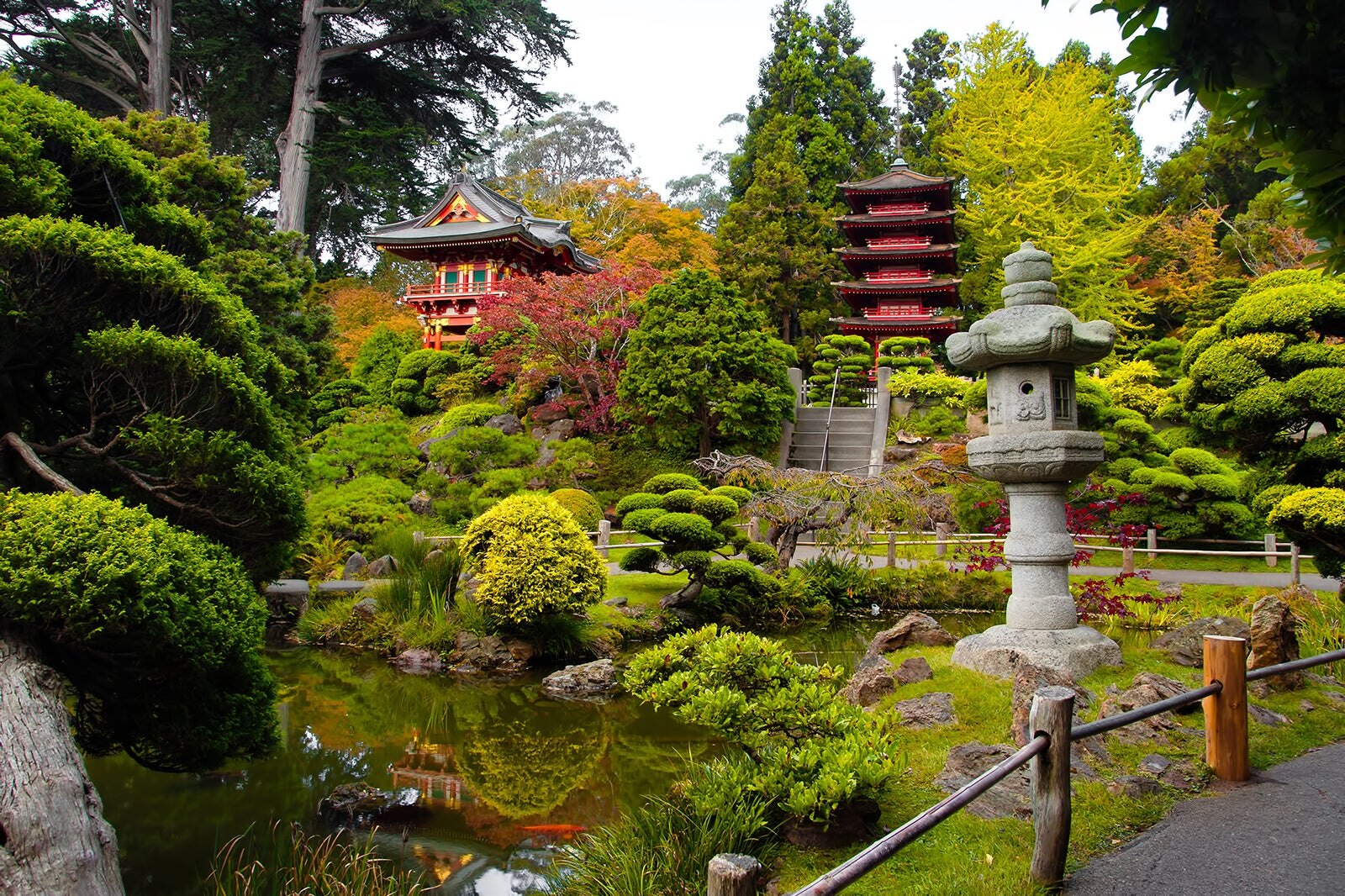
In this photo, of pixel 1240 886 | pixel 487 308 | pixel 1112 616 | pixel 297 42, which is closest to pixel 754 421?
pixel 487 308

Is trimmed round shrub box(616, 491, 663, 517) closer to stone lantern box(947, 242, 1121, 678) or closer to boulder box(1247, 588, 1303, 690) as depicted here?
stone lantern box(947, 242, 1121, 678)

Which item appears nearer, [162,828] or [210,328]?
[210,328]

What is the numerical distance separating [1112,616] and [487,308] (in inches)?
622

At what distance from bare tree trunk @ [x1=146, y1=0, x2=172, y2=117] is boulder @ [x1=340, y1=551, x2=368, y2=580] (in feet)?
32.4

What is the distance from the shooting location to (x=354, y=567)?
11.6 meters

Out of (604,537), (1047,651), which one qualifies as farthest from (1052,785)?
(604,537)

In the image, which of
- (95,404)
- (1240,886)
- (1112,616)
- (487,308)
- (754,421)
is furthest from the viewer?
(487,308)

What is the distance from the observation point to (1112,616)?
8.29 metres

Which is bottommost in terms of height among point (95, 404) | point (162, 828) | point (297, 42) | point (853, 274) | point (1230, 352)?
point (162, 828)

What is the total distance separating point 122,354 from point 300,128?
1543 centimetres

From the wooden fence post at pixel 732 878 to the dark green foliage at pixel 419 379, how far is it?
20610 mm

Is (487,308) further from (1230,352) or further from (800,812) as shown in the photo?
(800,812)

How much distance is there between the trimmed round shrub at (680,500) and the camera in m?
9.98

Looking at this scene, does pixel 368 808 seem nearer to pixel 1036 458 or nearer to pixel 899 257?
pixel 1036 458
